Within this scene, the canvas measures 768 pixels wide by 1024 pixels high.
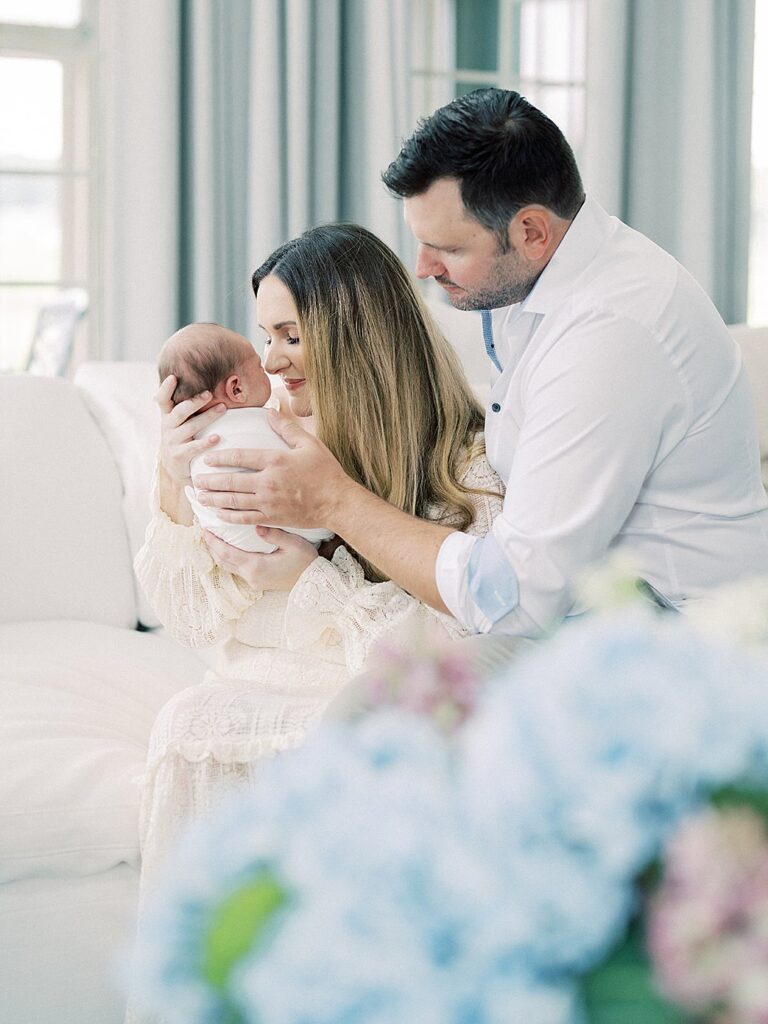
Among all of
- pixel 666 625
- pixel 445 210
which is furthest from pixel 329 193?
pixel 666 625

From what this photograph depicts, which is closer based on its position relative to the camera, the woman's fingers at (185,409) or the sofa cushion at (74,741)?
the sofa cushion at (74,741)

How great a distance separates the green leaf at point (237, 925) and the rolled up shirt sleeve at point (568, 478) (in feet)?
3.18

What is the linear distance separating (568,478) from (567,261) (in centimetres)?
36

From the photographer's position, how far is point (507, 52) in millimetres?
3906

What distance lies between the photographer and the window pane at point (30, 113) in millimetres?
3432

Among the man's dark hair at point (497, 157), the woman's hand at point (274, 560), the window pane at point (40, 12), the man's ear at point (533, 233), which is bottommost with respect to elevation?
the woman's hand at point (274, 560)

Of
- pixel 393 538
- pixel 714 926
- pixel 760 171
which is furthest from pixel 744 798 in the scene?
pixel 760 171

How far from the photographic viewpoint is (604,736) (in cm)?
42

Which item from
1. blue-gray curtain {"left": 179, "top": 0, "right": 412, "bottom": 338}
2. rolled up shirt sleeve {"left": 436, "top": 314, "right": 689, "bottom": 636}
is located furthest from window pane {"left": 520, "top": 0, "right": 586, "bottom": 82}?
rolled up shirt sleeve {"left": 436, "top": 314, "right": 689, "bottom": 636}

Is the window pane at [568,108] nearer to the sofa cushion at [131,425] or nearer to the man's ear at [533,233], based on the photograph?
the sofa cushion at [131,425]

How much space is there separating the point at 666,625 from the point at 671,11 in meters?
3.87

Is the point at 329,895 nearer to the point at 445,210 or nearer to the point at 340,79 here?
the point at 445,210

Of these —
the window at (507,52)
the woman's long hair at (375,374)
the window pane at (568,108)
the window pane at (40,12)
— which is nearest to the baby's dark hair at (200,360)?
the woman's long hair at (375,374)

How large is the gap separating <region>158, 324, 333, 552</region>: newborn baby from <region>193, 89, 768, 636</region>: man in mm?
46
